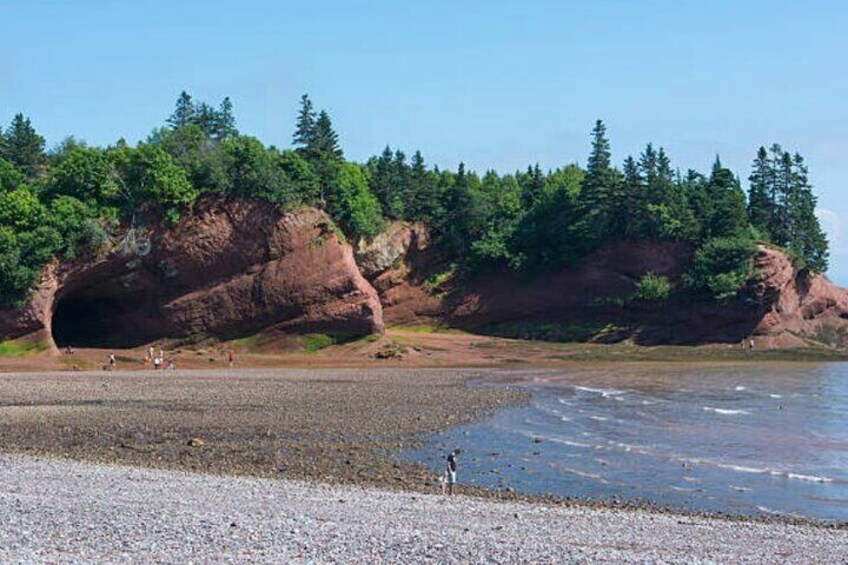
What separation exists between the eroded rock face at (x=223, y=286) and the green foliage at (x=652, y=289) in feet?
69.3

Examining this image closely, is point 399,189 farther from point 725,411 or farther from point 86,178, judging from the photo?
point 725,411

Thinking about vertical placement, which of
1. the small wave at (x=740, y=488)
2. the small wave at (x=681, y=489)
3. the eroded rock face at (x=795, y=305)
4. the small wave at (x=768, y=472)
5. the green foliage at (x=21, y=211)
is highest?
the green foliage at (x=21, y=211)

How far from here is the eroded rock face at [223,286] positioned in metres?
56.3

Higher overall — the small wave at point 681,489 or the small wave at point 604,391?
the small wave at point 604,391

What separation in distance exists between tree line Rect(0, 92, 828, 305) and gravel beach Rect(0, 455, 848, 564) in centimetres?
3692

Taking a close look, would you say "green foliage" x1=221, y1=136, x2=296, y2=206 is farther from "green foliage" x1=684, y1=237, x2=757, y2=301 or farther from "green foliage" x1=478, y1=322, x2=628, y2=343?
"green foliage" x1=684, y1=237, x2=757, y2=301

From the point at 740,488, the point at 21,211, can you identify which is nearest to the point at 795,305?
the point at 740,488

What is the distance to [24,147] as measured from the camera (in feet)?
211

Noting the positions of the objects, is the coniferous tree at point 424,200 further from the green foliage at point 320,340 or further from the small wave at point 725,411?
the small wave at point 725,411

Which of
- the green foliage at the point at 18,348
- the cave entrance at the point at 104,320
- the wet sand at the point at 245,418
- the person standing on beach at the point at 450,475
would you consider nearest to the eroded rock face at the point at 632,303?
the cave entrance at the point at 104,320

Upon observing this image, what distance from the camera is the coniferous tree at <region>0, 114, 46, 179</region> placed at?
6349 cm

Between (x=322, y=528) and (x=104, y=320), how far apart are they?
4733 cm

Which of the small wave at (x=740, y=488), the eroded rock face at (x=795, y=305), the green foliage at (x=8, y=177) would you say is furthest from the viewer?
the eroded rock face at (x=795, y=305)

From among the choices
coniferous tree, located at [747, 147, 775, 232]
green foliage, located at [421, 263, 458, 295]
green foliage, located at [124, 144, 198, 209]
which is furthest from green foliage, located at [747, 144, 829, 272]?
green foliage, located at [124, 144, 198, 209]
